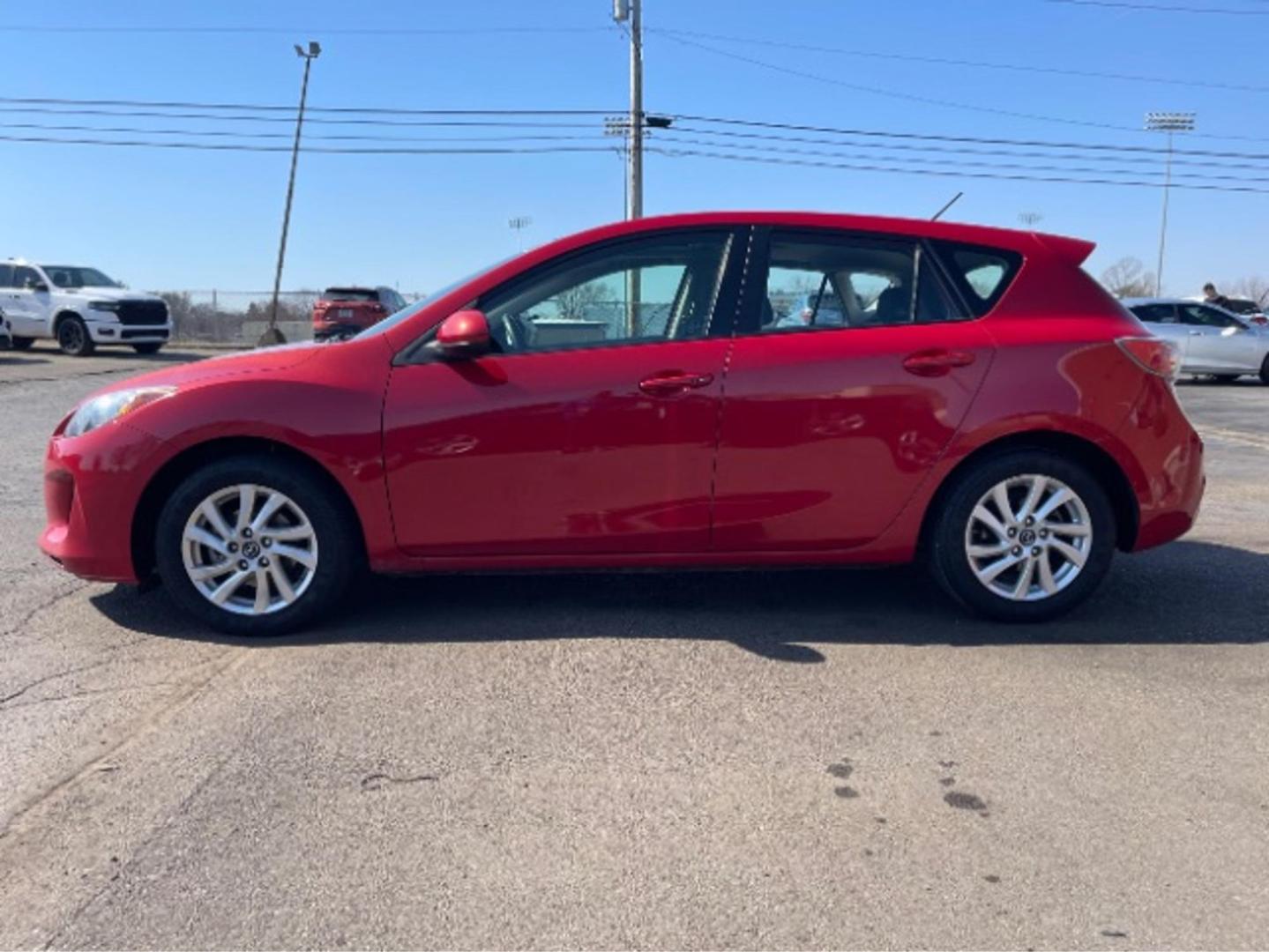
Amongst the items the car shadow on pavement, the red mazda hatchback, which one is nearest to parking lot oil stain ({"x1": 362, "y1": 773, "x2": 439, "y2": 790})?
the car shadow on pavement

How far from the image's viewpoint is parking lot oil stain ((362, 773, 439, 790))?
307 cm

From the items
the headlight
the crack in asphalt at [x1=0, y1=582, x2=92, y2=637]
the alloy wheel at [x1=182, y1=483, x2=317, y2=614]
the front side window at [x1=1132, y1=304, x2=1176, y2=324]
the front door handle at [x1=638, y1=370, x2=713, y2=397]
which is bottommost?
the crack in asphalt at [x1=0, y1=582, x2=92, y2=637]

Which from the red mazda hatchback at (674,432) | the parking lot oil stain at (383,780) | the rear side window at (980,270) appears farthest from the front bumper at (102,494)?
the rear side window at (980,270)

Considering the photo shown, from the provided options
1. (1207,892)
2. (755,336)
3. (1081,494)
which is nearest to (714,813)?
(1207,892)

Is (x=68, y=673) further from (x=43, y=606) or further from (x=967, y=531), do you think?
(x=967, y=531)

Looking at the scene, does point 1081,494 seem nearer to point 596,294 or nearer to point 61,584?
point 596,294

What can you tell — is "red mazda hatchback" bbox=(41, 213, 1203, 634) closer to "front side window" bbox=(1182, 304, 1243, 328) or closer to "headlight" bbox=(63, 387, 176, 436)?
"headlight" bbox=(63, 387, 176, 436)

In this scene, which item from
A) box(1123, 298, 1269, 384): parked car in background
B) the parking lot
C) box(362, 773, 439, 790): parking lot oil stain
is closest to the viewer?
the parking lot

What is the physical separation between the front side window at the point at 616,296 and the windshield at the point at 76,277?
77.2 ft

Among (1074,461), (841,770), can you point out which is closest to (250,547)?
(841,770)

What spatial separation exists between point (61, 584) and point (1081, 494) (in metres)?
4.64

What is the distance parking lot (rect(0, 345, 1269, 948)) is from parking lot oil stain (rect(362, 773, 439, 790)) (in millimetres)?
32

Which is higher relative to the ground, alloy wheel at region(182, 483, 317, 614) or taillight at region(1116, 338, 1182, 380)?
taillight at region(1116, 338, 1182, 380)

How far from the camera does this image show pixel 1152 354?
176 inches
